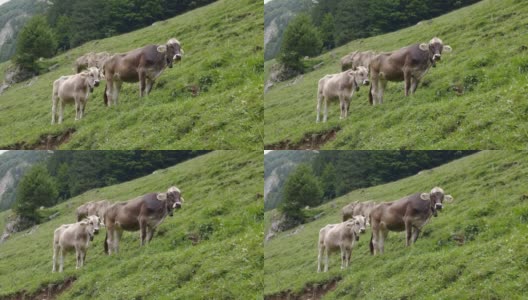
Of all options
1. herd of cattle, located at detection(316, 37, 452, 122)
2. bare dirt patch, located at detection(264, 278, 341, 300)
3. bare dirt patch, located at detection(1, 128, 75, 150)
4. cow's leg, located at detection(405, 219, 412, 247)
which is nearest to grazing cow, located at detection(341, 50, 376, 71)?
herd of cattle, located at detection(316, 37, 452, 122)

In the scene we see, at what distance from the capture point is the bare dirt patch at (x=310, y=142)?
26469mm

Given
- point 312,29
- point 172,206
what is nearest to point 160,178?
point 172,206

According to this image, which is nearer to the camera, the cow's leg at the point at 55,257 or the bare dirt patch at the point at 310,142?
the bare dirt patch at the point at 310,142

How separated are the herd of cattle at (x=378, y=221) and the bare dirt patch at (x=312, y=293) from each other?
0.59 meters

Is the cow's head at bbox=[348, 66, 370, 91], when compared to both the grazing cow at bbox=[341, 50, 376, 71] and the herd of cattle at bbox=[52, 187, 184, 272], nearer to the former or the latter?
the grazing cow at bbox=[341, 50, 376, 71]

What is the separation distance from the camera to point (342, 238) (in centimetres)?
2691

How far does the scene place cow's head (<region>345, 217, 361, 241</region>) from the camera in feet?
87.9

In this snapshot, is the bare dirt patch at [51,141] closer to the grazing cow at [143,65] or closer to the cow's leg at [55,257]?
the grazing cow at [143,65]

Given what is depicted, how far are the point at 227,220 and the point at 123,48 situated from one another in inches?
218

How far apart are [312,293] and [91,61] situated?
8.77 metres

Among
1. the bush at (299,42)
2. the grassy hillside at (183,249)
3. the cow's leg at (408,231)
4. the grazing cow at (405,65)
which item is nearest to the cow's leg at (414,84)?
the grazing cow at (405,65)

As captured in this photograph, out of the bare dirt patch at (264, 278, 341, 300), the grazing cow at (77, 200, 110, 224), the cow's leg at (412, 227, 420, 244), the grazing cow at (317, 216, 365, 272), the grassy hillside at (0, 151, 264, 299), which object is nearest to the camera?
the grassy hillside at (0, 151, 264, 299)

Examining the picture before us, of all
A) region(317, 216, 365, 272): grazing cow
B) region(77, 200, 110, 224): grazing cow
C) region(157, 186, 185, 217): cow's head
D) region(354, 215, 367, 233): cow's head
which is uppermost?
region(157, 186, 185, 217): cow's head

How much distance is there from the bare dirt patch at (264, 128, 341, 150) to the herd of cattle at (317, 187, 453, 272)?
198 centimetres
